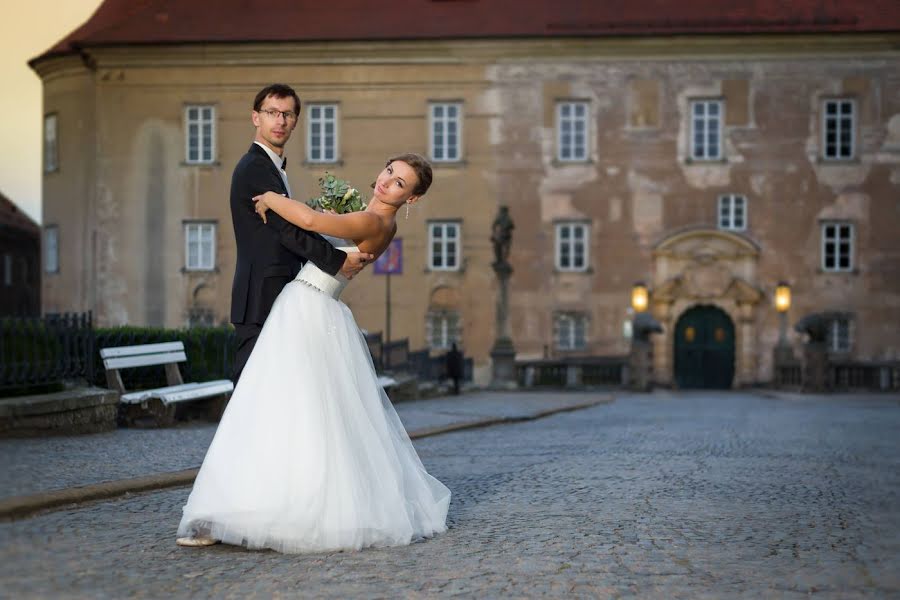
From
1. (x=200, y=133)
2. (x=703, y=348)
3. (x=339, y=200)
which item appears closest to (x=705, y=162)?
(x=703, y=348)

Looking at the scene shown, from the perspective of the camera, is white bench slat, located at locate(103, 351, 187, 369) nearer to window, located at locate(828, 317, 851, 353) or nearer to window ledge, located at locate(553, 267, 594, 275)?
window ledge, located at locate(553, 267, 594, 275)

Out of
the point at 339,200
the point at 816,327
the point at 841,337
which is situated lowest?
the point at 841,337

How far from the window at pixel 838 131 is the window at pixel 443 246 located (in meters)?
12.6

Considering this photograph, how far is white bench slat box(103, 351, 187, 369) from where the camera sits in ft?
47.3

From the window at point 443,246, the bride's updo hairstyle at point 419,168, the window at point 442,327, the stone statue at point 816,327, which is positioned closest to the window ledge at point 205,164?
the window at point 443,246

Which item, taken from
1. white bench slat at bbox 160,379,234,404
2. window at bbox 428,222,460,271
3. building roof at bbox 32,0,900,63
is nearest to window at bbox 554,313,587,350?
window at bbox 428,222,460,271

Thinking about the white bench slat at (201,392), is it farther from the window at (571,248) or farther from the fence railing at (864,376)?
the window at (571,248)

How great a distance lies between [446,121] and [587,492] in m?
36.9

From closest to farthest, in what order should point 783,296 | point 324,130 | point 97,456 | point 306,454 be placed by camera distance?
point 306,454 < point 97,456 < point 783,296 < point 324,130

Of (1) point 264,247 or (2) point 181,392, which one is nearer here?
(1) point 264,247

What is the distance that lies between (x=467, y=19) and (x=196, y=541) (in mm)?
40854

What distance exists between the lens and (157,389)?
15125 millimetres

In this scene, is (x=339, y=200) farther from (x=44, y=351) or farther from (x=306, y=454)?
(x=44, y=351)

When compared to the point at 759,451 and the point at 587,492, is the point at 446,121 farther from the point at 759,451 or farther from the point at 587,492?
the point at 587,492
